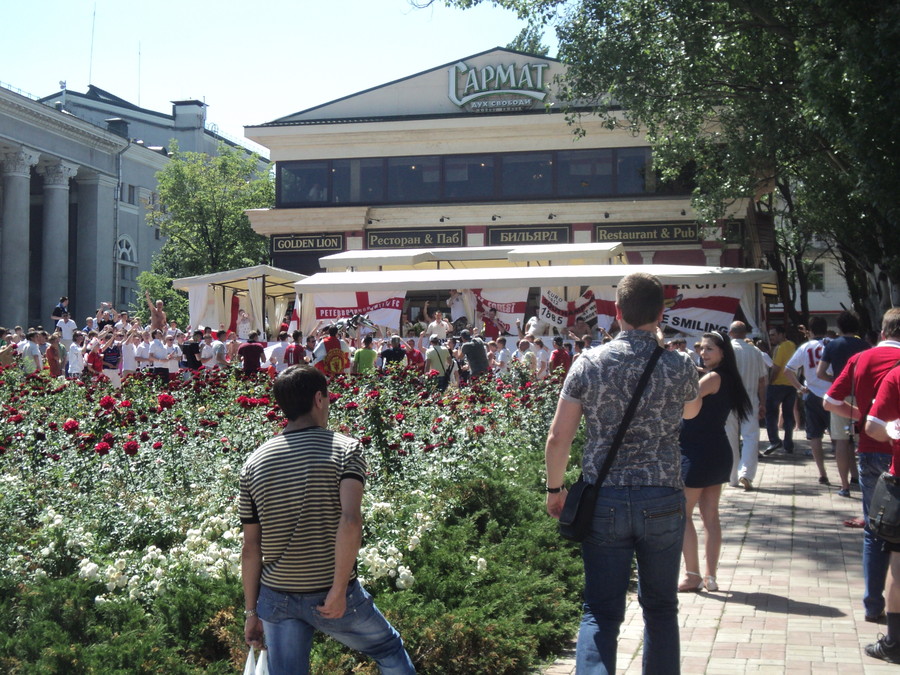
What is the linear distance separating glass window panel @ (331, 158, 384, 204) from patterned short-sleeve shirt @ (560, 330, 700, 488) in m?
35.2

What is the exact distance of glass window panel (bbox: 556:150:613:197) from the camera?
3731 cm

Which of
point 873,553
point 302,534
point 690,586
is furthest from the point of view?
point 690,586

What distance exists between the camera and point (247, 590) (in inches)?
142

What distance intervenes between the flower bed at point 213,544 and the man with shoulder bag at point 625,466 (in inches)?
46.8

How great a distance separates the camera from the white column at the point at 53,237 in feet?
177

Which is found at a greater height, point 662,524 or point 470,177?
point 470,177

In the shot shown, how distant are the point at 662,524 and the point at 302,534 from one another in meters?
1.46

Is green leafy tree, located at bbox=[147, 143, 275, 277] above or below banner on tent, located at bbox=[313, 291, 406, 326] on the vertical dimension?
above

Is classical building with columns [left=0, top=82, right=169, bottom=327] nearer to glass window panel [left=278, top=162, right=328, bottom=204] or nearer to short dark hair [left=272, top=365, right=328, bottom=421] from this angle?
glass window panel [left=278, top=162, right=328, bottom=204]

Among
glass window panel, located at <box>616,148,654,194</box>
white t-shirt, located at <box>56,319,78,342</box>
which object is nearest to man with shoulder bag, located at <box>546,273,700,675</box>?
white t-shirt, located at <box>56,319,78,342</box>

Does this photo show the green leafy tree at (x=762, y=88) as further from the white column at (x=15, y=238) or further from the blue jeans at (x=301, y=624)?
the white column at (x=15, y=238)

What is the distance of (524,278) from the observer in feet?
68.6

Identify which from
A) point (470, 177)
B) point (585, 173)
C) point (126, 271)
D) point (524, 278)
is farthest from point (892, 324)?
point (126, 271)

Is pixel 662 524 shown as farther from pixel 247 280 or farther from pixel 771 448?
pixel 247 280
